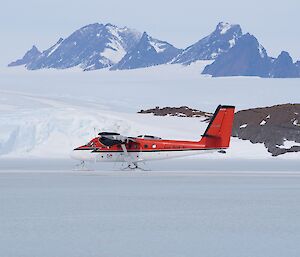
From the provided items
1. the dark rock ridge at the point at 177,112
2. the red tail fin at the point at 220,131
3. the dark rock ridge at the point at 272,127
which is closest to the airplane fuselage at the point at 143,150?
the red tail fin at the point at 220,131

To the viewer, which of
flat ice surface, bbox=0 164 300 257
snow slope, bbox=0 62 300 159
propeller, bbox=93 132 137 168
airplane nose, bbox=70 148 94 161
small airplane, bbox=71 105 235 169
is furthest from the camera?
snow slope, bbox=0 62 300 159

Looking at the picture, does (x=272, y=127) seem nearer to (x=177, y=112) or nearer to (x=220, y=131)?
(x=177, y=112)

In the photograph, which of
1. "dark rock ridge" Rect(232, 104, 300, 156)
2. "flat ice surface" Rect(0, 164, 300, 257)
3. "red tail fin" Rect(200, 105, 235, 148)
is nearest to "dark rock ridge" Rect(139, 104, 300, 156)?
"dark rock ridge" Rect(232, 104, 300, 156)

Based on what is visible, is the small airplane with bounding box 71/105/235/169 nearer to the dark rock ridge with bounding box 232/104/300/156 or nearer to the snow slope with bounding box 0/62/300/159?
the snow slope with bounding box 0/62/300/159

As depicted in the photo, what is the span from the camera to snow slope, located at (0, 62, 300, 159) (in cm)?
7650

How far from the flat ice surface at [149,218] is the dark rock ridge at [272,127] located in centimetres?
4437

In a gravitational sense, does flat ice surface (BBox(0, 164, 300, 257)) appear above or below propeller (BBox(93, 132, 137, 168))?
below

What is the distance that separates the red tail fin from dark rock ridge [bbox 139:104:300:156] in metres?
31.4

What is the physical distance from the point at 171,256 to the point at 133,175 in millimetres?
30920

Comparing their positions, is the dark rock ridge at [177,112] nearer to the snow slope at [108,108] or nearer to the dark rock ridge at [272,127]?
the snow slope at [108,108]

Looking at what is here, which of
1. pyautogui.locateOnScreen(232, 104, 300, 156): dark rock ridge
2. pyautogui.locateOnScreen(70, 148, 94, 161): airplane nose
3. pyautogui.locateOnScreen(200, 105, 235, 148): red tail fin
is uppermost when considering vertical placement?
pyautogui.locateOnScreen(232, 104, 300, 156): dark rock ridge

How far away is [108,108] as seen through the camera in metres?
106

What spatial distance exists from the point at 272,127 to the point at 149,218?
220 feet

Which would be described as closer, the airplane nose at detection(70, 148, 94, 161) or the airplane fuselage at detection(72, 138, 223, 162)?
the airplane fuselage at detection(72, 138, 223, 162)
